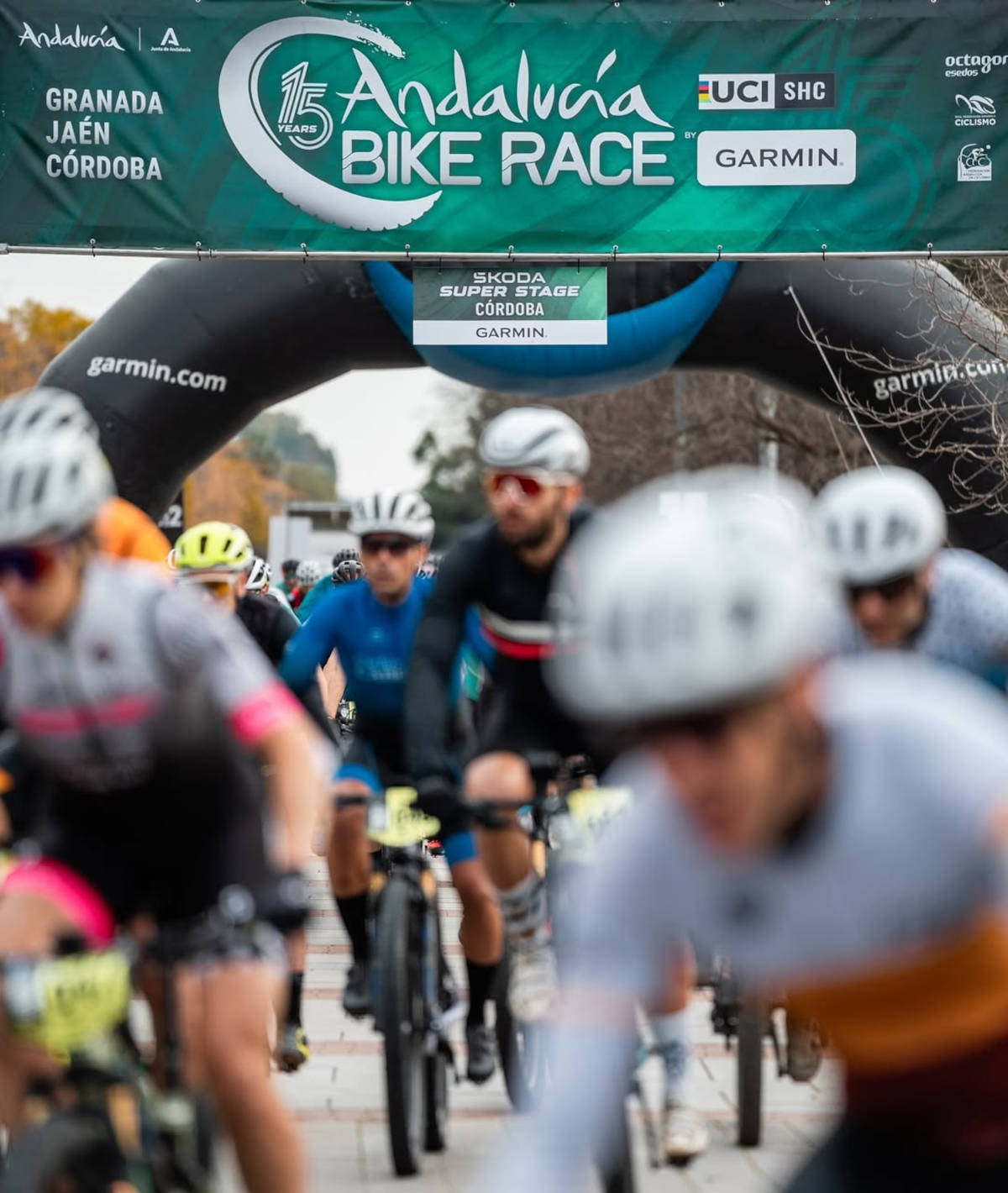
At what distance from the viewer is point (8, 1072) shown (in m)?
3.99

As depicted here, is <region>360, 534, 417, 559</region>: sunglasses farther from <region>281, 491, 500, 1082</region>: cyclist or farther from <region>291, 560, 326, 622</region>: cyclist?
<region>291, 560, 326, 622</region>: cyclist

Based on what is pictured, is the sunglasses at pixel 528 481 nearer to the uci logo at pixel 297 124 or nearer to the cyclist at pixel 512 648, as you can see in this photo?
the cyclist at pixel 512 648

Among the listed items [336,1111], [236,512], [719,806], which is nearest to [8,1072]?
[719,806]

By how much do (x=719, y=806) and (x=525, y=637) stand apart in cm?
368

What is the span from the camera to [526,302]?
1495 centimetres

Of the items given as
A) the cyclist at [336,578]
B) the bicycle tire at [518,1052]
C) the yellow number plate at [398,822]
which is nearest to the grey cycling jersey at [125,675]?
the yellow number plate at [398,822]

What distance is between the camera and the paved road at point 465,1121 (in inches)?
243

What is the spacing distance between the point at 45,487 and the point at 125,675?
0.44 meters

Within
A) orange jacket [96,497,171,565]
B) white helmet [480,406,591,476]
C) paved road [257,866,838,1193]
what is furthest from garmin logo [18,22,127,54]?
orange jacket [96,497,171,565]

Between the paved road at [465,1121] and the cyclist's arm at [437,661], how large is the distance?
139 centimetres

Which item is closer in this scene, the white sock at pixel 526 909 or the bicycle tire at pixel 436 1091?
the white sock at pixel 526 909

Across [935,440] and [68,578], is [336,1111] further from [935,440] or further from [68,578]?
[935,440]

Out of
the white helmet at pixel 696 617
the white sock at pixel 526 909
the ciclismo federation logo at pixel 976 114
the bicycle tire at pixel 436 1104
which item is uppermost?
the ciclismo federation logo at pixel 976 114

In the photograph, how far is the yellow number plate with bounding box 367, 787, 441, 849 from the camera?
6504mm
